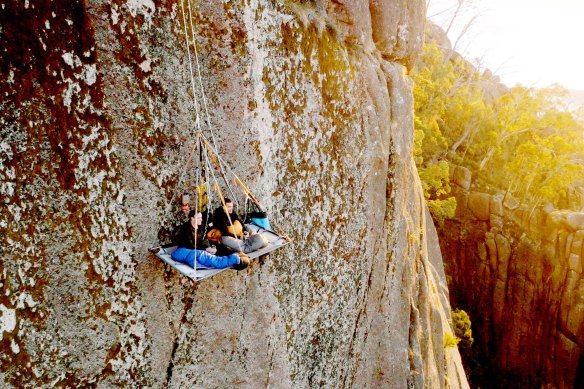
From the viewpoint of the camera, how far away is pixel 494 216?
2286 cm

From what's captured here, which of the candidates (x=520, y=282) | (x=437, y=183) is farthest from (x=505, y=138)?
(x=520, y=282)

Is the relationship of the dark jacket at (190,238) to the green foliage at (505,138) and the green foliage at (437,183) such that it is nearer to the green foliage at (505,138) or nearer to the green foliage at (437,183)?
the green foliage at (437,183)

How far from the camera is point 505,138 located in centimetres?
2438

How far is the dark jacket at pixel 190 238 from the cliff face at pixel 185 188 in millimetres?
343

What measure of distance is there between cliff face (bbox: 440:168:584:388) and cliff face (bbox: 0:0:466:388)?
1726 centimetres

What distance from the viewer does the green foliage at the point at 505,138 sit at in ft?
75.2

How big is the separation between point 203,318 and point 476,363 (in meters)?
24.3

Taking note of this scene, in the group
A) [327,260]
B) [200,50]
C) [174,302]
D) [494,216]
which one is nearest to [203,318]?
[174,302]

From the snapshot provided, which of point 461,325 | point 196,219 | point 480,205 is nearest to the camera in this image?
point 196,219

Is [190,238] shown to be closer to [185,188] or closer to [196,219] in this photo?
[196,219]

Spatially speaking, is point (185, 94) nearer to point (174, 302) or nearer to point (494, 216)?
point (174, 302)

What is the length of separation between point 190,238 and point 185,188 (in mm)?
733

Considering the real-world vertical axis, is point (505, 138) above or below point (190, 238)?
above

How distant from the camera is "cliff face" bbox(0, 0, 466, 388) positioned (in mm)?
3871
